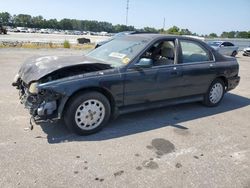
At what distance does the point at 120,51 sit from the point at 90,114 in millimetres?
1379

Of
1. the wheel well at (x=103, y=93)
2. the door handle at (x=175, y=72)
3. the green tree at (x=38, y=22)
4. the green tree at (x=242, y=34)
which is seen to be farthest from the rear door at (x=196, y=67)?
the green tree at (x=38, y=22)

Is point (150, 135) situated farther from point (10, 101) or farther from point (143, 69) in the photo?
point (10, 101)

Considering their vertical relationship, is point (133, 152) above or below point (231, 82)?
below

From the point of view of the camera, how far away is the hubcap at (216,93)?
5.81m

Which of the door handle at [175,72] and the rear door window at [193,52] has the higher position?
the rear door window at [193,52]

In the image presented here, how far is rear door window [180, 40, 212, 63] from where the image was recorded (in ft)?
16.9

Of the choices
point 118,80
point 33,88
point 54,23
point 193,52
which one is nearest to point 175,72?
point 193,52

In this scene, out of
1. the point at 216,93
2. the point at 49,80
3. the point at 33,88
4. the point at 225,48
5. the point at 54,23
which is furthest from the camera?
the point at 54,23

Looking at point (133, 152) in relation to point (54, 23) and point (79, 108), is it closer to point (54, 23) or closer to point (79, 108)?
point (79, 108)

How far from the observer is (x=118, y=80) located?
421cm

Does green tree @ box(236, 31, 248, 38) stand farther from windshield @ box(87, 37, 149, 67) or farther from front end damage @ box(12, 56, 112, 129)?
front end damage @ box(12, 56, 112, 129)

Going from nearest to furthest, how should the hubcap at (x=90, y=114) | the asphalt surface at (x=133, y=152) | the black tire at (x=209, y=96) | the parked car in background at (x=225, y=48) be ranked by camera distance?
the asphalt surface at (x=133, y=152) → the hubcap at (x=90, y=114) → the black tire at (x=209, y=96) → the parked car in background at (x=225, y=48)

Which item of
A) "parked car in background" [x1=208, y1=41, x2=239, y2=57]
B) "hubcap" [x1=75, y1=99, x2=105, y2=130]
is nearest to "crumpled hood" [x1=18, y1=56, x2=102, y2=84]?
"hubcap" [x1=75, y1=99, x2=105, y2=130]

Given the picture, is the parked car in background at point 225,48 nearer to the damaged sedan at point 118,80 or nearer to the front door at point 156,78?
the damaged sedan at point 118,80
